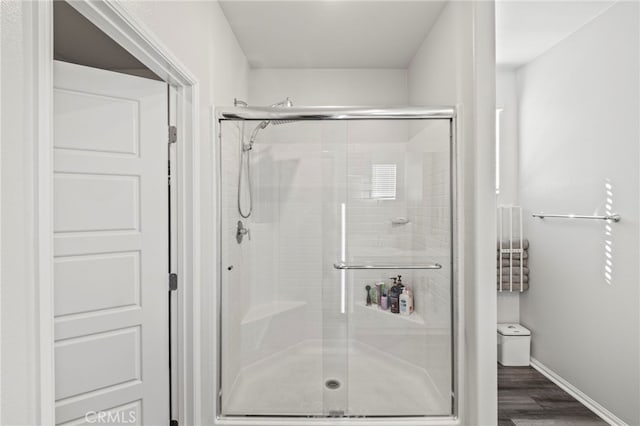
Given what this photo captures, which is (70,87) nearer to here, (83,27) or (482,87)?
(83,27)

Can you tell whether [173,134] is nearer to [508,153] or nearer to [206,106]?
[206,106]

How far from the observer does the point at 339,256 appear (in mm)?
1997

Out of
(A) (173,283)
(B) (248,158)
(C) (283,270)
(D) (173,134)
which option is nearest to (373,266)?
(C) (283,270)

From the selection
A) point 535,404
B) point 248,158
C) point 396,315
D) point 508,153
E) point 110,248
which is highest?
point 508,153

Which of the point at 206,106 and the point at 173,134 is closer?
the point at 173,134

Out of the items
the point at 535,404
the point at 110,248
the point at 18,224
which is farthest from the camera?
the point at 535,404

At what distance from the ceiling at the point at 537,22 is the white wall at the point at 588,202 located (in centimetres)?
8

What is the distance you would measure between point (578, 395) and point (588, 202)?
1.34 meters

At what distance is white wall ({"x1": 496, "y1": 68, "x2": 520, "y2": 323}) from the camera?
314cm

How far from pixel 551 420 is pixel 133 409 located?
2402 millimetres

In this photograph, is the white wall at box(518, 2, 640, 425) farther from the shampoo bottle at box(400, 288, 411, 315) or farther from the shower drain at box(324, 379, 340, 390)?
the shower drain at box(324, 379, 340, 390)

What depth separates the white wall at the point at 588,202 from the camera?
2.08 m

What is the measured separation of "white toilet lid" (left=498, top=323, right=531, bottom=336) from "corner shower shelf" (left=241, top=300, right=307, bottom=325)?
6.22 ft

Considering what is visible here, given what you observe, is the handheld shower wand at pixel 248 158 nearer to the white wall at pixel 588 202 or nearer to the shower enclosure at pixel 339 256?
the shower enclosure at pixel 339 256
